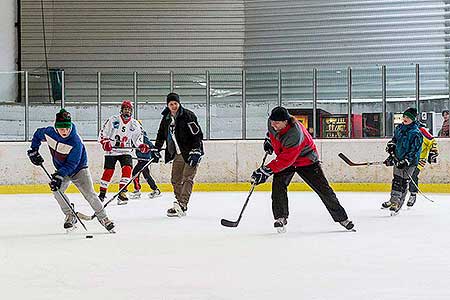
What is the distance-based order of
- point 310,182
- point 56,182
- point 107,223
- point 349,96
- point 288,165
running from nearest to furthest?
point 56,182 → point 288,165 → point 107,223 → point 310,182 → point 349,96

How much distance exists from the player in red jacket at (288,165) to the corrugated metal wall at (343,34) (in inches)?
366

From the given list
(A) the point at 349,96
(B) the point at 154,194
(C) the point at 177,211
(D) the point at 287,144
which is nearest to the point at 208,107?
(A) the point at 349,96

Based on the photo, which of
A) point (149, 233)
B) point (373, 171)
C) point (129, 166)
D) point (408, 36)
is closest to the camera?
point (149, 233)

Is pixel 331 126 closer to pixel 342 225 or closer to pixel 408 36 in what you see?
pixel 408 36

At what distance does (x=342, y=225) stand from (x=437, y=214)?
232cm

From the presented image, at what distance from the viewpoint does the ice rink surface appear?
4.52 meters

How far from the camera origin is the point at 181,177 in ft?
30.3

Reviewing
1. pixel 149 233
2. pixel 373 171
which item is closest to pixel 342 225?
pixel 149 233

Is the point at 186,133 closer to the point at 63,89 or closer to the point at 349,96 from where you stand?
the point at 349,96

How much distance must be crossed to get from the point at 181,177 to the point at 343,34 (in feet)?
31.8

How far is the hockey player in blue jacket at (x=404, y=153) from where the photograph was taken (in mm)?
9141

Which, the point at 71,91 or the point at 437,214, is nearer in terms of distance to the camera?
the point at 437,214

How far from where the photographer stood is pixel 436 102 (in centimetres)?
1405

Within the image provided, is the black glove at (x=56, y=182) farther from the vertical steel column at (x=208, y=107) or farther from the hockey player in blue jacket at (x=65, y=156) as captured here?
the vertical steel column at (x=208, y=107)
